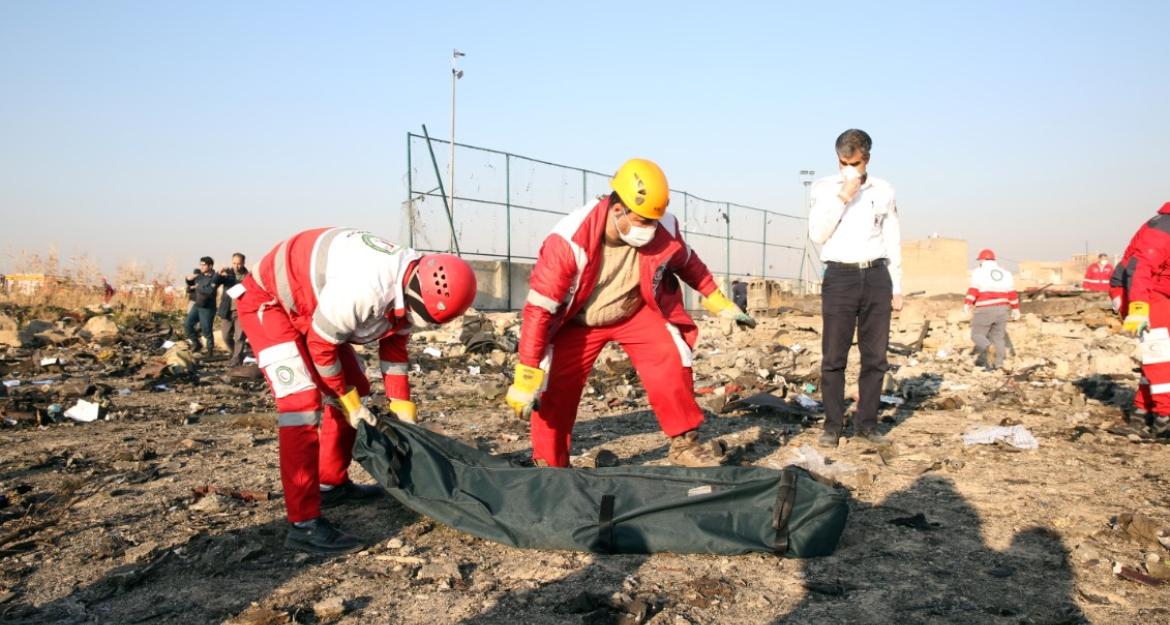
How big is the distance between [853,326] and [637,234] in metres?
2.02

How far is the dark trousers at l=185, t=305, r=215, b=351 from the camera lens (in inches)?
465

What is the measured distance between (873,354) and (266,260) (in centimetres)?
400

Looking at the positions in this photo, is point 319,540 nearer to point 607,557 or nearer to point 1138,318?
point 607,557

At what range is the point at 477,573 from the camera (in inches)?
133

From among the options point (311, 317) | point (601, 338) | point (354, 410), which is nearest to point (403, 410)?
point (354, 410)

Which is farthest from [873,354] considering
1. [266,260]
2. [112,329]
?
[112,329]

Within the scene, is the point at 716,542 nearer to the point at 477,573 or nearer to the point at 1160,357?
the point at 477,573

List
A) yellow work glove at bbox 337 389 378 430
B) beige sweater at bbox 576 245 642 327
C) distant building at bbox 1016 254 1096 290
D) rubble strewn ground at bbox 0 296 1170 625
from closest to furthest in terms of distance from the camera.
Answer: rubble strewn ground at bbox 0 296 1170 625 → yellow work glove at bbox 337 389 378 430 → beige sweater at bbox 576 245 642 327 → distant building at bbox 1016 254 1096 290

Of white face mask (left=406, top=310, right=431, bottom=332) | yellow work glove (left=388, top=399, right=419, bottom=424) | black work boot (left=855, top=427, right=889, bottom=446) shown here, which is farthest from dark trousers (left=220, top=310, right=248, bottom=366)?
black work boot (left=855, top=427, right=889, bottom=446)

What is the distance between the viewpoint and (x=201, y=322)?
11867 millimetres

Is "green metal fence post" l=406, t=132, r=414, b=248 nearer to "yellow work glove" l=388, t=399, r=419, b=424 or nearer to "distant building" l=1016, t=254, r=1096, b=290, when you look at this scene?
"yellow work glove" l=388, t=399, r=419, b=424

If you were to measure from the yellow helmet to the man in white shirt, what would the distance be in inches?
Result: 65.3

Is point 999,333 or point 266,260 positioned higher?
point 266,260

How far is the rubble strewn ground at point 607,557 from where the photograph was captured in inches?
118
